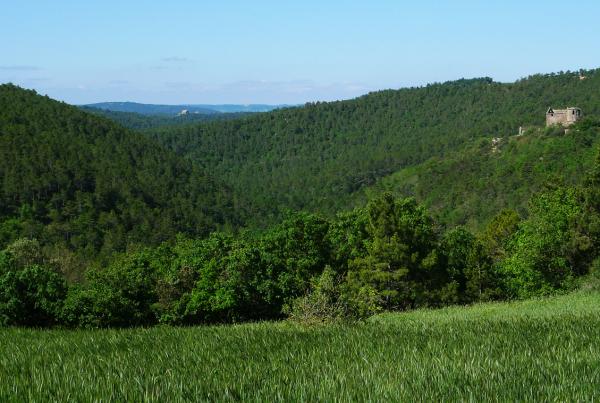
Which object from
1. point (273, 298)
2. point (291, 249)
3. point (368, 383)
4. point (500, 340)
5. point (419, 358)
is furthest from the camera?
point (291, 249)

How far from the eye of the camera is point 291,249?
3509cm

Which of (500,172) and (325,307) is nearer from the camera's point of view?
(325,307)

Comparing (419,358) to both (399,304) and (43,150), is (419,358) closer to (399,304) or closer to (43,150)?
(399,304)

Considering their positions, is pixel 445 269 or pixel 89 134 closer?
pixel 445 269

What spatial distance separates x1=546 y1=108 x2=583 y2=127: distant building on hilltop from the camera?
13841cm

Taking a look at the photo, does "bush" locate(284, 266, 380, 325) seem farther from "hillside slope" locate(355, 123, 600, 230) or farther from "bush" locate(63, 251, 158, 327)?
"hillside slope" locate(355, 123, 600, 230)

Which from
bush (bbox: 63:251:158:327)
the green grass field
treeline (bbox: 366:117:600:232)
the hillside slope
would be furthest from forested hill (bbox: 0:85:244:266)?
the green grass field

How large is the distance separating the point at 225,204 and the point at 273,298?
11017 centimetres

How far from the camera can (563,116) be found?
143125 mm

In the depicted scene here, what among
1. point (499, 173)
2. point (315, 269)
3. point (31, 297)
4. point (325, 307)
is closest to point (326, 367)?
point (325, 307)

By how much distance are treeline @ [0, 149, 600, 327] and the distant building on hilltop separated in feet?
321

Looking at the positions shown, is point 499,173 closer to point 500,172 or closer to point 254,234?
point 500,172

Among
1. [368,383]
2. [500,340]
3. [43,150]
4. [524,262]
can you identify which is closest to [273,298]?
[524,262]

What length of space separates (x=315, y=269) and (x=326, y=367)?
27.5 m
